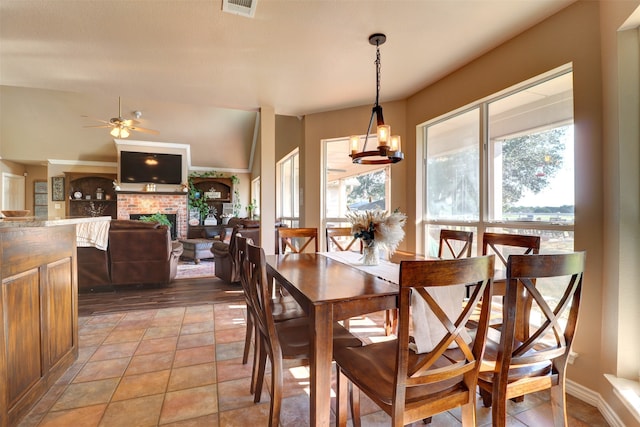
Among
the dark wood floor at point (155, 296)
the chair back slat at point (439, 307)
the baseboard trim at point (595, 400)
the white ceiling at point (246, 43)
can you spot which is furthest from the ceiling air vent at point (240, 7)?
the baseboard trim at point (595, 400)

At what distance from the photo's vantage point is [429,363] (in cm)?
112

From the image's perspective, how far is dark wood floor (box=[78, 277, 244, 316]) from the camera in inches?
139

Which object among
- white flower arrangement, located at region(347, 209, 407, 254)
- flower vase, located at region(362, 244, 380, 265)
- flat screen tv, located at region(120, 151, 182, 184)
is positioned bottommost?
flower vase, located at region(362, 244, 380, 265)

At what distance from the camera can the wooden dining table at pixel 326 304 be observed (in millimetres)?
1257

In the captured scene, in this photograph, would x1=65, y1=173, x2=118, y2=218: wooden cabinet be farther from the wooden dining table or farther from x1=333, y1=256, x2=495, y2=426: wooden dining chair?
x1=333, y1=256, x2=495, y2=426: wooden dining chair

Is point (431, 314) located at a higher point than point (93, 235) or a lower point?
lower

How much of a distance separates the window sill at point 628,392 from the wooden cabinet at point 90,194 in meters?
10.4

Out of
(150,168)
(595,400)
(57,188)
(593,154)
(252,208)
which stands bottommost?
(595,400)

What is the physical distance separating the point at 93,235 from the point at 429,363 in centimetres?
426

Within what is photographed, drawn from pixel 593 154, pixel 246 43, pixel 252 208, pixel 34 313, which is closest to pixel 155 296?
pixel 34 313

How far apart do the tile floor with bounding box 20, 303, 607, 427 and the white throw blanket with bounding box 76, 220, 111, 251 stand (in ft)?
4.45

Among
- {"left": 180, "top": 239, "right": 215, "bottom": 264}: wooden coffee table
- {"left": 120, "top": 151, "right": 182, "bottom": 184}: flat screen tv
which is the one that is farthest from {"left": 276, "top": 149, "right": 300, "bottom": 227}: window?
{"left": 120, "top": 151, "right": 182, "bottom": 184}: flat screen tv

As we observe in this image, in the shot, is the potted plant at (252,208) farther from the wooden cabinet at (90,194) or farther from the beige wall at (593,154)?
the beige wall at (593,154)

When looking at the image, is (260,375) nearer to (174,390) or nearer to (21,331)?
(174,390)
